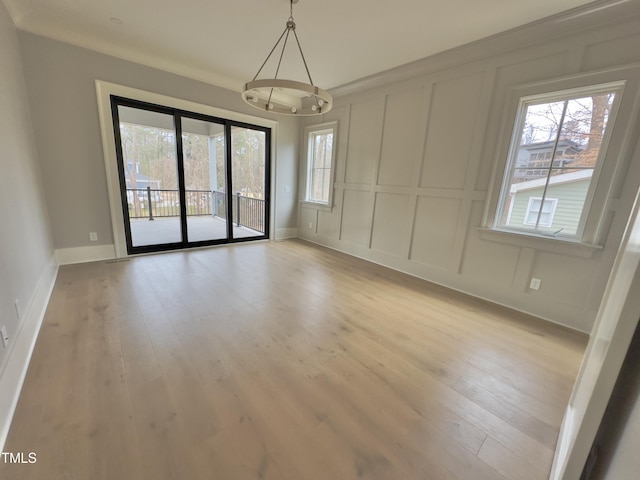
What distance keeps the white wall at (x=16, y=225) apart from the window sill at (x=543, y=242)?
393 centimetres

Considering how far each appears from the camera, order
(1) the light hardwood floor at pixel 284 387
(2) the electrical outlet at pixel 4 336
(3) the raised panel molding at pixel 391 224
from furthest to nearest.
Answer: (3) the raised panel molding at pixel 391 224 → (2) the electrical outlet at pixel 4 336 → (1) the light hardwood floor at pixel 284 387

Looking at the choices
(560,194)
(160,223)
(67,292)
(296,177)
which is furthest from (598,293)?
(160,223)

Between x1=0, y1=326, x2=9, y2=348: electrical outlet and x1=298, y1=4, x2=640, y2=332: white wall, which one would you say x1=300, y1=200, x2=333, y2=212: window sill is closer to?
x1=298, y1=4, x2=640, y2=332: white wall

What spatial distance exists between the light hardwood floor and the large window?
3.45 ft

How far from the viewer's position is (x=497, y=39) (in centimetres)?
258

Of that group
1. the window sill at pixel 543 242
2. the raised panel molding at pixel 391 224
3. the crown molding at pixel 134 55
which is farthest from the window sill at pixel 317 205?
the window sill at pixel 543 242

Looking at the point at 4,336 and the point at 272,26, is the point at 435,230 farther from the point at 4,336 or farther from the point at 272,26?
the point at 4,336

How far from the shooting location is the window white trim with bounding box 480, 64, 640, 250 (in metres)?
2.05

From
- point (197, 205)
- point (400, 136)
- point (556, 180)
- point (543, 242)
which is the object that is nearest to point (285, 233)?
point (197, 205)

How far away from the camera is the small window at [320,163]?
474 centimetres

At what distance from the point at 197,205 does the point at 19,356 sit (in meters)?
5.50

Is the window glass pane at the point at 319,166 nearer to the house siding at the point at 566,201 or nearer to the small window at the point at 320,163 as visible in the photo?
the small window at the point at 320,163

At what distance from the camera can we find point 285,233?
557cm

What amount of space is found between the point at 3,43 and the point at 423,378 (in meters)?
4.36
